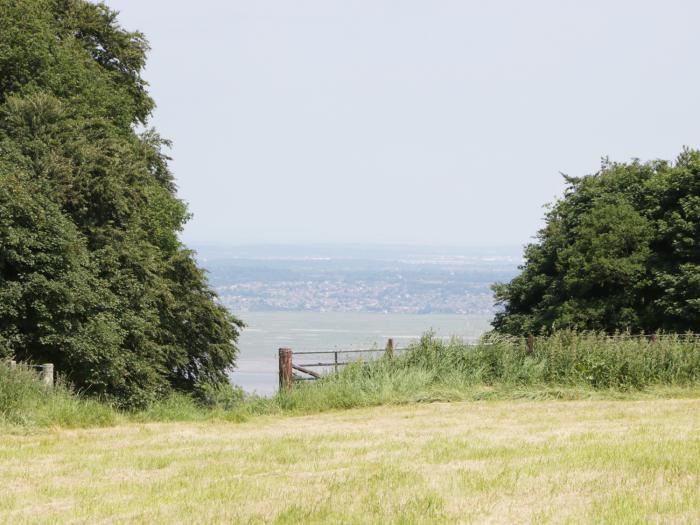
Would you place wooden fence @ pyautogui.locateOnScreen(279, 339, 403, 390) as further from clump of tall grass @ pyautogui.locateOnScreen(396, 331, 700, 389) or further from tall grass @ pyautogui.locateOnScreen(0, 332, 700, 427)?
clump of tall grass @ pyautogui.locateOnScreen(396, 331, 700, 389)

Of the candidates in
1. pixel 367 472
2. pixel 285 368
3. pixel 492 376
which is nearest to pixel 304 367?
pixel 285 368

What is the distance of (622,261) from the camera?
159 ft

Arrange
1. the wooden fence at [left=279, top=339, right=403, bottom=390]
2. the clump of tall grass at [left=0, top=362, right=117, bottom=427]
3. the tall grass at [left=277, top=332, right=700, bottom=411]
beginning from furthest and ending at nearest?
the wooden fence at [left=279, top=339, right=403, bottom=390], the tall grass at [left=277, top=332, right=700, bottom=411], the clump of tall grass at [left=0, top=362, right=117, bottom=427]

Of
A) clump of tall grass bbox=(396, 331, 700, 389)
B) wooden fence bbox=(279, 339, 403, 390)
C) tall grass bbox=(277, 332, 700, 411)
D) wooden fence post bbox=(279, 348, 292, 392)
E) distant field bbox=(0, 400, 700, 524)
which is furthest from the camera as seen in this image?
clump of tall grass bbox=(396, 331, 700, 389)

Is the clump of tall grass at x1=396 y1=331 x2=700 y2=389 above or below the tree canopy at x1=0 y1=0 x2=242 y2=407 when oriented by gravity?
below

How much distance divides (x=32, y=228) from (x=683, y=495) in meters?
18.9

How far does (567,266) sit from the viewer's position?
53188 millimetres

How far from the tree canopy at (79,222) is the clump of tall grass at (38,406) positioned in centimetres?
620

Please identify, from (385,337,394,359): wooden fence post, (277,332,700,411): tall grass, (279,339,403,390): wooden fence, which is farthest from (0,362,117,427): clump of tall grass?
(385,337,394,359): wooden fence post

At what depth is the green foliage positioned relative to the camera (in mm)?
45875

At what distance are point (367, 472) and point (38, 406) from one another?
8046 millimetres

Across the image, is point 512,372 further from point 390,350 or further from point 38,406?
point 38,406

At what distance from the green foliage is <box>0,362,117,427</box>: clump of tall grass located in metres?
30.1

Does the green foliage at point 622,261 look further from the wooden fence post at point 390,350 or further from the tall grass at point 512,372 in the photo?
the wooden fence post at point 390,350
